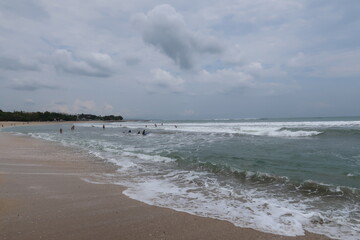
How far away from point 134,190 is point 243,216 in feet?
9.95

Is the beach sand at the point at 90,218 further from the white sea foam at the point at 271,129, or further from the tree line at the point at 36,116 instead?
the tree line at the point at 36,116

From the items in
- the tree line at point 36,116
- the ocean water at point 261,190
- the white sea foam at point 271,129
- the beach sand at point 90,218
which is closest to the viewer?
the beach sand at point 90,218

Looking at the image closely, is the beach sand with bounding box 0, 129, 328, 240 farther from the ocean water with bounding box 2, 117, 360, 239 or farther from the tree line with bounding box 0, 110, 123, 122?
the tree line with bounding box 0, 110, 123, 122

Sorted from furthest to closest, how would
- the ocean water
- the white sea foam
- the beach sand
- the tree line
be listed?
the tree line < the white sea foam < the ocean water < the beach sand

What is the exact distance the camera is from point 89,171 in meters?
Answer: 9.02

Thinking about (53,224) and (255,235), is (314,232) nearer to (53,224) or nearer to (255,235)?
(255,235)

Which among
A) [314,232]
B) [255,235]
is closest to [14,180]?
[255,235]

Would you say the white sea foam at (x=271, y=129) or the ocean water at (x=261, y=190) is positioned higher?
the white sea foam at (x=271, y=129)

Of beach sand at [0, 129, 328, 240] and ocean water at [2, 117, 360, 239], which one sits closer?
beach sand at [0, 129, 328, 240]

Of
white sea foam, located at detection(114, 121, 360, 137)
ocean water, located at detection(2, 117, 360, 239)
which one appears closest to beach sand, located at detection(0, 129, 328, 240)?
ocean water, located at detection(2, 117, 360, 239)

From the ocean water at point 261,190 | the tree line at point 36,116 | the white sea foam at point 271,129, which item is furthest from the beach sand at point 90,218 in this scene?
the tree line at point 36,116

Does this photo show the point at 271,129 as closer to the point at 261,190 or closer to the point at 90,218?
the point at 261,190

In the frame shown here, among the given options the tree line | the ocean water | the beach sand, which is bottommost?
the ocean water

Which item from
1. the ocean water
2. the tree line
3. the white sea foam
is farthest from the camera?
the tree line
